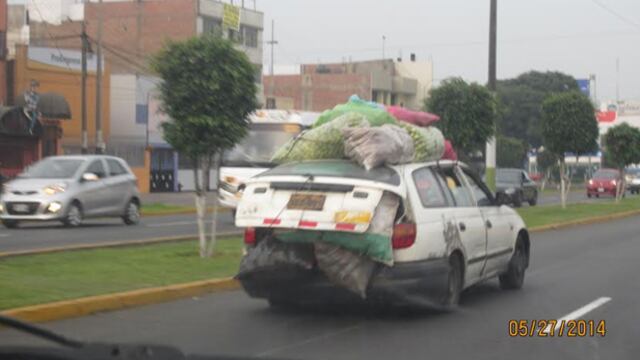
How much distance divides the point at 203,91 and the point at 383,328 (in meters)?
5.39

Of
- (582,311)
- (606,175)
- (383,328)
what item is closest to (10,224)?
(383,328)

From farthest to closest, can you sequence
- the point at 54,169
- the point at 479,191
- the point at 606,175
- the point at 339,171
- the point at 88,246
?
the point at 606,175
the point at 54,169
the point at 88,246
the point at 479,191
the point at 339,171

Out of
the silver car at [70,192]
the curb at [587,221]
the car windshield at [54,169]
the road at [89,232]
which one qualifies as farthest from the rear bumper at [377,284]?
the curb at [587,221]

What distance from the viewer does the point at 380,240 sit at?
28.1ft

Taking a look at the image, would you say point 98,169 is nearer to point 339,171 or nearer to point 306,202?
point 339,171

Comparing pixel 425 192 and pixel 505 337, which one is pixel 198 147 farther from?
pixel 505 337

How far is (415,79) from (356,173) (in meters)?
79.4

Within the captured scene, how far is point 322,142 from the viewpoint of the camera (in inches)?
389

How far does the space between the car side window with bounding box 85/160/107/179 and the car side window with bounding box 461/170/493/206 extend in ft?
40.8

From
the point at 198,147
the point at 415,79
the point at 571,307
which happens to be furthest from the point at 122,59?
the point at 571,307

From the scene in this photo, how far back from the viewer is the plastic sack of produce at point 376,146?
9125mm

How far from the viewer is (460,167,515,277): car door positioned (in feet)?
34.5

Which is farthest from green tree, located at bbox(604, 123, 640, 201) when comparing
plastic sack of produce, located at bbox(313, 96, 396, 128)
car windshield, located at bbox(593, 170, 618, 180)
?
plastic sack of produce, located at bbox(313, 96, 396, 128)
